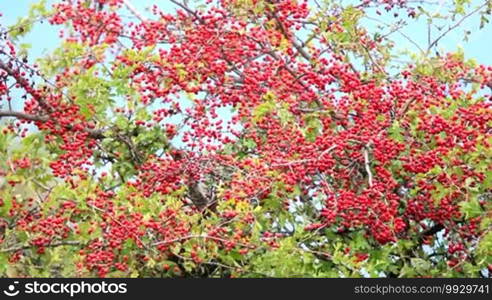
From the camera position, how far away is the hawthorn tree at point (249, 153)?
24.7ft

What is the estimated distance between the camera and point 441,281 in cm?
758

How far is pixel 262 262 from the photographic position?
7.45 m

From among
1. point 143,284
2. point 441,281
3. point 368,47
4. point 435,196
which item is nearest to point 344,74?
point 368,47

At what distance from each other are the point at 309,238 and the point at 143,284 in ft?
4.00

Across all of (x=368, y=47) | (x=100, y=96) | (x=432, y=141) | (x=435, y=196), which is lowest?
(x=435, y=196)

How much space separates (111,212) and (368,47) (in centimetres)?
296

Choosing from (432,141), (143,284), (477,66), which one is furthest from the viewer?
(477,66)

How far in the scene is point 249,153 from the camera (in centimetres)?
920

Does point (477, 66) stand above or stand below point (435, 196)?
above

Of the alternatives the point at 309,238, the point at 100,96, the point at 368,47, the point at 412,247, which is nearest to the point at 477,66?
the point at 368,47

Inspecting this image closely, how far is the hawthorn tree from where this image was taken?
7527 mm

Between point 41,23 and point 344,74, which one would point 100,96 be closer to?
point 41,23

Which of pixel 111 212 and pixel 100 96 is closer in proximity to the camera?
pixel 111 212

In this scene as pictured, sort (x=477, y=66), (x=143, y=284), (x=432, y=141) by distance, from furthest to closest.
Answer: (x=477, y=66), (x=432, y=141), (x=143, y=284)
